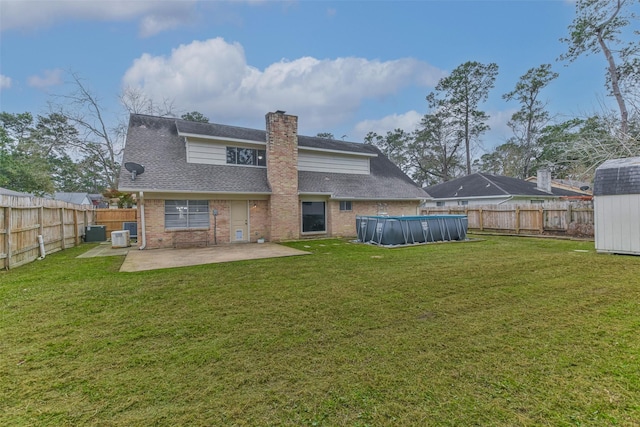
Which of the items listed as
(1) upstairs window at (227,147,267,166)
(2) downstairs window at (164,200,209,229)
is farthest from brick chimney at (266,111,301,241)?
(2) downstairs window at (164,200,209,229)

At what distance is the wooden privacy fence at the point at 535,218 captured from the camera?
13.1m

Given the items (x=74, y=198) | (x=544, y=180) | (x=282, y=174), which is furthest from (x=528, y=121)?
(x=74, y=198)

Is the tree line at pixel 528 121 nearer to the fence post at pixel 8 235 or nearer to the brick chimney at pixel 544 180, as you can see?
the brick chimney at pixel 544 180

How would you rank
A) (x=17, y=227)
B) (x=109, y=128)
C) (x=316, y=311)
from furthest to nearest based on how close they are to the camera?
(x=109, y=128)
(x=17, y=227)
(x=316, y=311)

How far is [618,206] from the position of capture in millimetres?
8469

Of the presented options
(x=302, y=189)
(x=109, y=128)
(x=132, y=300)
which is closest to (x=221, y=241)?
(x=302, y=189)

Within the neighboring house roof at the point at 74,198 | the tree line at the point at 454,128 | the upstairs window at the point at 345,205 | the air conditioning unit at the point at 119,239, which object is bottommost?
the air conditioning unit at the point at 119,239

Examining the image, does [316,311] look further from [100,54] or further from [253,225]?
[100,54]

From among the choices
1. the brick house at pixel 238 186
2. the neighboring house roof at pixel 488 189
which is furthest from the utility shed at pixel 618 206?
the neighboring house roof at pixel 488 189

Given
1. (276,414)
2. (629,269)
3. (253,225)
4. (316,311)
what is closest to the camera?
(276,414)

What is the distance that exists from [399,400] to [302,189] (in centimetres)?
1190

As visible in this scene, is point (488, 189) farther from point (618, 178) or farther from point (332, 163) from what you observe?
point (618, 178)

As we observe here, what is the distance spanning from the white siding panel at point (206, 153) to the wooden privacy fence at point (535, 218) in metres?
14.3

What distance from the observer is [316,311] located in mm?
4266
